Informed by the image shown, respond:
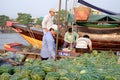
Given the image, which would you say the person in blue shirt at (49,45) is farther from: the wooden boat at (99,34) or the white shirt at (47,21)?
the wooden boat at (99,34)

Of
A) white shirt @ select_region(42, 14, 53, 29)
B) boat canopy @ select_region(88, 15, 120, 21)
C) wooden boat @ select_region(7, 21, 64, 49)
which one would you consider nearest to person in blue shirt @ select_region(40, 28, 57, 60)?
white shirt @ select_region(42, 14, 53, 29)

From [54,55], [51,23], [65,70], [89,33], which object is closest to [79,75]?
[65,70]

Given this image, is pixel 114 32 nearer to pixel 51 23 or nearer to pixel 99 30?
pixel 99 30

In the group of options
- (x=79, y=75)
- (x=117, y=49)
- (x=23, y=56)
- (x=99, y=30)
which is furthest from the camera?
(x=99, y=30)

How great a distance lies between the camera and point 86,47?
7.99m

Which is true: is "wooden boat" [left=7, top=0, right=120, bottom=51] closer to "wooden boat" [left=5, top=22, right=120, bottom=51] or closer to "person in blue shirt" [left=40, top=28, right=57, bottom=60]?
"wooden boat" [left=5, top=22, right=120, bottom=51]

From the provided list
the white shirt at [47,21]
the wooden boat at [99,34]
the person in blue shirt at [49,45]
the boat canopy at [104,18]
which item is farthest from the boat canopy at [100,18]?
the person in blue shirt at [49,45]

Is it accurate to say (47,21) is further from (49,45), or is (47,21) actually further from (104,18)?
(104,18)

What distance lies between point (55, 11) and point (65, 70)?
514cm

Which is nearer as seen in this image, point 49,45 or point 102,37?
point 49,45

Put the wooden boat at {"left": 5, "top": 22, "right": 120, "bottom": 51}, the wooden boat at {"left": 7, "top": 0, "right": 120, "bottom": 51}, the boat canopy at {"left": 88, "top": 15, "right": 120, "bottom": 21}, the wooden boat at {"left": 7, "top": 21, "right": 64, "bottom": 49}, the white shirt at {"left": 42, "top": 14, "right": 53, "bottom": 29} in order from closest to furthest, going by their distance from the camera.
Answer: the white shirt at {"left": 42, "top": 14, "right": 53, "bottom": 29}, the wooden boat at {"left": 7, "top": 0, "right": 120, "bottom": 51}, the boat canopy at {"left": 88, "top": 15, "right": 120, "bottom": 21}, the wooden boat at {"left": 5, "top": 22, "right": 120, "bottom": 51}, the wooden boat at {"left": 7, "top": 21, "right": 64, "bottom": 49}

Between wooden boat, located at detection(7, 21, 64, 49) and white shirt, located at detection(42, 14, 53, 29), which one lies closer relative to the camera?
white shirt, located at detection(42, 14, 53, 29)

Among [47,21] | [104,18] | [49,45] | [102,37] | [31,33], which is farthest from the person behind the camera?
[31,33]

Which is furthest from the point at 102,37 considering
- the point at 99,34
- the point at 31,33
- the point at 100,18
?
the point at 31,33
